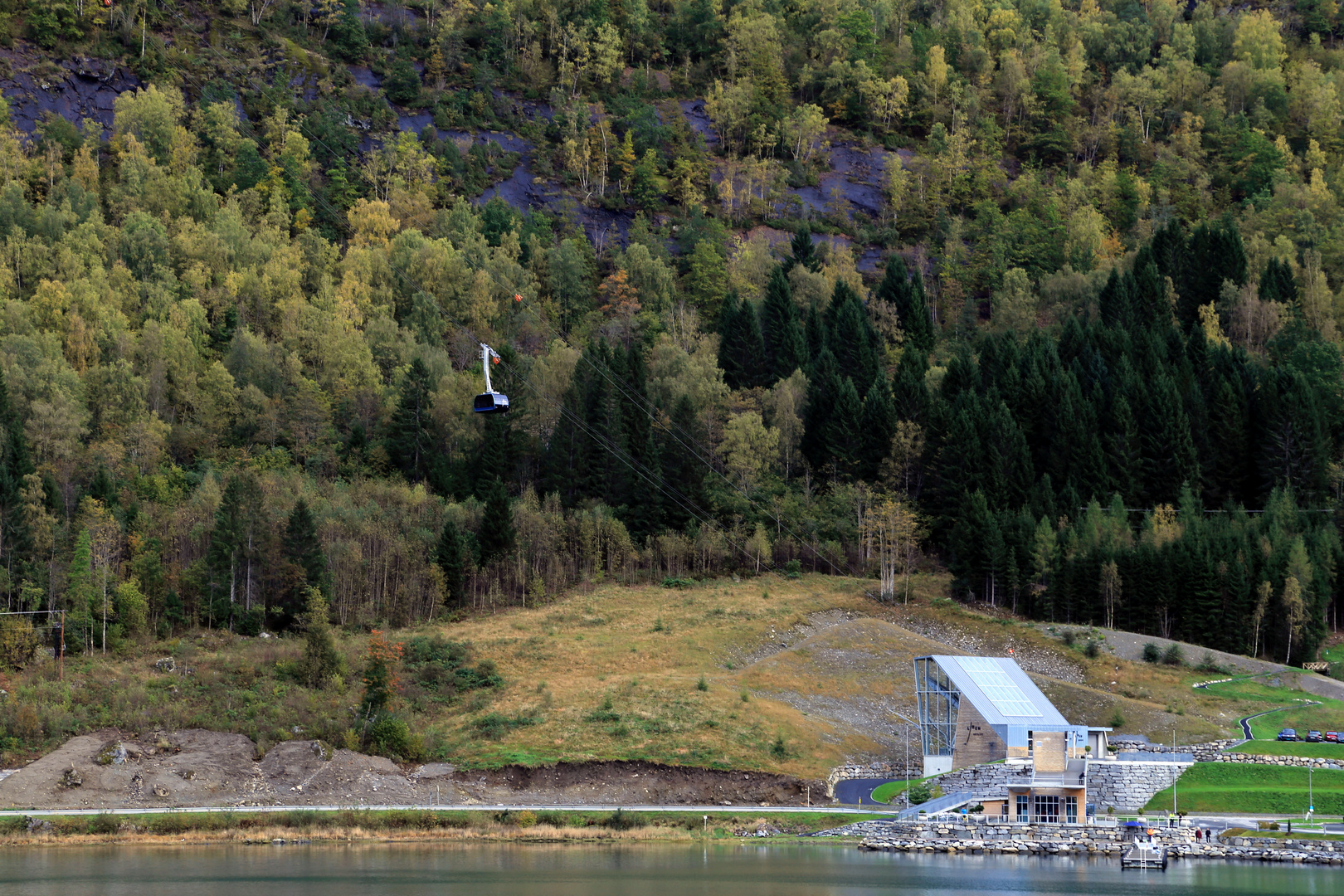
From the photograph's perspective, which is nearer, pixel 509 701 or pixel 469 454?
pixel 509 701

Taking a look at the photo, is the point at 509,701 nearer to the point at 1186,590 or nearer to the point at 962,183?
the point at 1186,590

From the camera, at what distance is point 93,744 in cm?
7944

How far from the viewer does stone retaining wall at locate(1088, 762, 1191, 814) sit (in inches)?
2830

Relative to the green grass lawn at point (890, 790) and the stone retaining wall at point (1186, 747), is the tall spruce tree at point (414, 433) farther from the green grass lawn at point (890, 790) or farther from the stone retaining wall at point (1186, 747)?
the stone retaining wall at point (1186, 747)

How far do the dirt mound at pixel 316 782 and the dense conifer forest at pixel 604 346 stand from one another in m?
21.4

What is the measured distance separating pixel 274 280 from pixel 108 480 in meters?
38.5

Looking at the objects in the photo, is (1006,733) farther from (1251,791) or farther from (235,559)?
(235,559)

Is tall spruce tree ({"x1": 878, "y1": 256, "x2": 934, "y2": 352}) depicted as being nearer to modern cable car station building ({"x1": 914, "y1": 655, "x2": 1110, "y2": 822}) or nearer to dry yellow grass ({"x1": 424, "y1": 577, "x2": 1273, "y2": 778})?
dry yellow grass ({"x1": 424, "y1": 577, "x2": 1273, "y2": 778})

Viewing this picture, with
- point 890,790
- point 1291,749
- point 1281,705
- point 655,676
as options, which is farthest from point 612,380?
point 1291,749

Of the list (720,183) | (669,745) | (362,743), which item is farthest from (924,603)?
(720,183)

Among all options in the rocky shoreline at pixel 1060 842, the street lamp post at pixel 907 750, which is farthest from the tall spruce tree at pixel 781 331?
the rocky shoreline at pixel 1060 842

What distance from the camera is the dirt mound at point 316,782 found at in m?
74.8

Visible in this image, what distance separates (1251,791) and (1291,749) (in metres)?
9.37

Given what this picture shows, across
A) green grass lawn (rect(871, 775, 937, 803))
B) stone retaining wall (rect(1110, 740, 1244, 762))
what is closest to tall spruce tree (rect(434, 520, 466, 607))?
green grass lawn (rect(871, 775, 937, 803))
